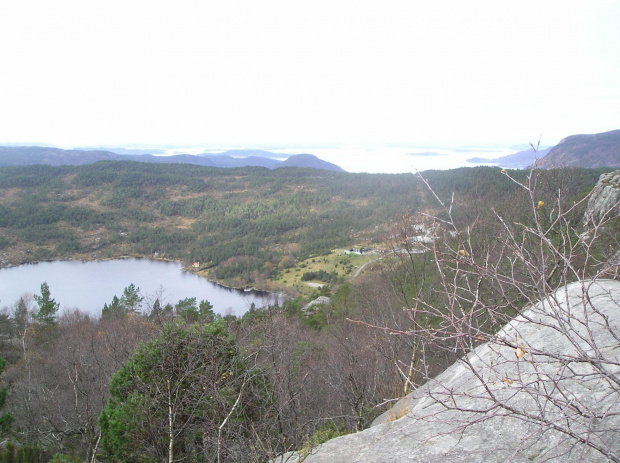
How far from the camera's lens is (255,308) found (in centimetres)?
3503

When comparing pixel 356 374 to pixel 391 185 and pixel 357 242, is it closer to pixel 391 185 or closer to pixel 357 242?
pixel 357 242

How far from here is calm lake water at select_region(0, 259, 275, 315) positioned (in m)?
63.0

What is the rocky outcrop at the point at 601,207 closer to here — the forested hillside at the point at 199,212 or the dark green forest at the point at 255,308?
the dark green forest at the point at 255,308

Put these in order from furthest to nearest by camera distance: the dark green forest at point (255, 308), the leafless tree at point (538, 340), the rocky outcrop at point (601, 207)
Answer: the dark green forest at point (255, 308), the rocky outcrop at point (601, 207), the leafless tree at point (538, 340)

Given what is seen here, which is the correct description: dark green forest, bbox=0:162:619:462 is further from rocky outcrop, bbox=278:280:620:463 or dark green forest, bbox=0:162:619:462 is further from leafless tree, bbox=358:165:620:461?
rocky outcrop, bbox=278:280:620:463

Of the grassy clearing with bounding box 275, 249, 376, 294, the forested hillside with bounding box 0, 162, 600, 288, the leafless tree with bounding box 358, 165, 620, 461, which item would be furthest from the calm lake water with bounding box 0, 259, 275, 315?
the leafless tree with bounding box 358, 165, 620, 461

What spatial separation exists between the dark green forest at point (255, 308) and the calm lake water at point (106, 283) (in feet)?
24.2

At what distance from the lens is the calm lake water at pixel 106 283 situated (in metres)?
63.0

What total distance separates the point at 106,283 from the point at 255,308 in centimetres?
5673

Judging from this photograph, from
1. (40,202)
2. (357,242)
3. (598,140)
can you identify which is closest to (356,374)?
(598,140)

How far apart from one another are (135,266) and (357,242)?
195ft

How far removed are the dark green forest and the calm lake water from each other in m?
7.36

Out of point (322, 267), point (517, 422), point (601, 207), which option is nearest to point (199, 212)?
point (322, 267)

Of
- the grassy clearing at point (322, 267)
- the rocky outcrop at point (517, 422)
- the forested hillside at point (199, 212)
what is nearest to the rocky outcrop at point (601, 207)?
the rocky outcrop at point (517, 422)
